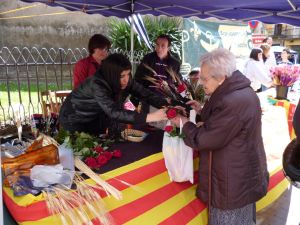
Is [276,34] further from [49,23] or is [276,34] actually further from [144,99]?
[144,99]

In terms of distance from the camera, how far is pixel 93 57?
3375mm

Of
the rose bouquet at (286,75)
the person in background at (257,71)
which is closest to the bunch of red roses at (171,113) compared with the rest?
the rose bouquet at (286,75)

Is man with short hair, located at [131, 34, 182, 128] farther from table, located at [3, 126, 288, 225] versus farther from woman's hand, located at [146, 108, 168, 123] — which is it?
woman's hand, located at [146, 108, 168, 123]

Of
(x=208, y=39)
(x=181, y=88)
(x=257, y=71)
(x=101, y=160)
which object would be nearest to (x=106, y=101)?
(x=101, y=160)

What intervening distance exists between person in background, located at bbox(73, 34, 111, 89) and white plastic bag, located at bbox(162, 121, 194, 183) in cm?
173

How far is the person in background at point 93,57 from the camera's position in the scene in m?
3.29

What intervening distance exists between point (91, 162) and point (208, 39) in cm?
679

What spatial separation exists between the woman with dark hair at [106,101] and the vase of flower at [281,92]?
2.62 m

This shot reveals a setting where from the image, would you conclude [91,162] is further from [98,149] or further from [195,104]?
[195,104]

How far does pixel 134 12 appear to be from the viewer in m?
4.85

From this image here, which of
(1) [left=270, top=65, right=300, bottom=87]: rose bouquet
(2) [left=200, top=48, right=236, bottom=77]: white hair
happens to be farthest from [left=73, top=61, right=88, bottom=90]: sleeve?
(1) [left=270, top=65, right=300, bottom=87]: rose bouquet

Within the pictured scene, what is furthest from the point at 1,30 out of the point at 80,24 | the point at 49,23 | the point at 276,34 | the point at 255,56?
the point at 276,34

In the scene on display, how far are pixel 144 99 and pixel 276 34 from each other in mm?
26612

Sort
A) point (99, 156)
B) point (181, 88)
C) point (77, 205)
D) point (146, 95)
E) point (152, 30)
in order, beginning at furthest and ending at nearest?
point (152, 30) < point (146, 95) < point (181, 88) < point (99, 156) < point (77, 205)
